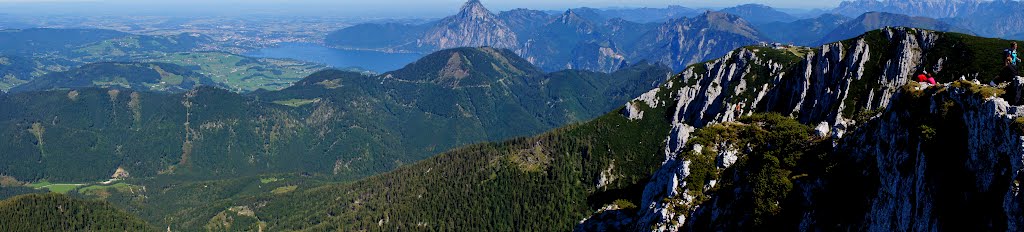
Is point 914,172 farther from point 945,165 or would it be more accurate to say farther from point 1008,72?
point 1008,72

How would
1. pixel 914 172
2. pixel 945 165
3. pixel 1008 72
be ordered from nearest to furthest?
pixel 945 165 → pixel 914 172 → pixel 1008 72

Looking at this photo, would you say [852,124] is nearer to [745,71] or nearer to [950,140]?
[950,140]

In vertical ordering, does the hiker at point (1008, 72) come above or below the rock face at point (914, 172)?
above

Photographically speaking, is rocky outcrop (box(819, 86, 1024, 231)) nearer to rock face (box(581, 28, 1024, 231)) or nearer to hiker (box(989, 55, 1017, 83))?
rock face (box(581, 28, 1024, 231))

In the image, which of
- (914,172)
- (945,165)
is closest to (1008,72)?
(914,172)

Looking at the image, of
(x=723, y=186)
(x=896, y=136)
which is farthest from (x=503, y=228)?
(x=896, y=136)

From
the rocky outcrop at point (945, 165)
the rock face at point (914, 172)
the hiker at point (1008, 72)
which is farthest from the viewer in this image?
the hiker at point (1008, 72)

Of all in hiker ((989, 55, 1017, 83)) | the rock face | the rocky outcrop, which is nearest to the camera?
the rocky outcrop

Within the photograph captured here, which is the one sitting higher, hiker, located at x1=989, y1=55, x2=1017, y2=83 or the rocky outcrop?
hiker, located at x1=989, y1=55, x2=1017, y2=83

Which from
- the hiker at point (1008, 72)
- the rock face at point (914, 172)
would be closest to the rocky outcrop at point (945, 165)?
the rock face at point (914, 172)

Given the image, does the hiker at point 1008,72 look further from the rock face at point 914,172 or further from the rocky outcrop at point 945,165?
the rocky outcrop at point 945,165

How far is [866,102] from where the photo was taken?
120625mm

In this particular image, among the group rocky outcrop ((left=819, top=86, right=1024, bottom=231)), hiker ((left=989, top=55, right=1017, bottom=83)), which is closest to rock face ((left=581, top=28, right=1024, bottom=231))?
rocky outcrop ((left=819, top=86, right=1024, bottom=231))

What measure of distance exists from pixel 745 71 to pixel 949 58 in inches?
2831
